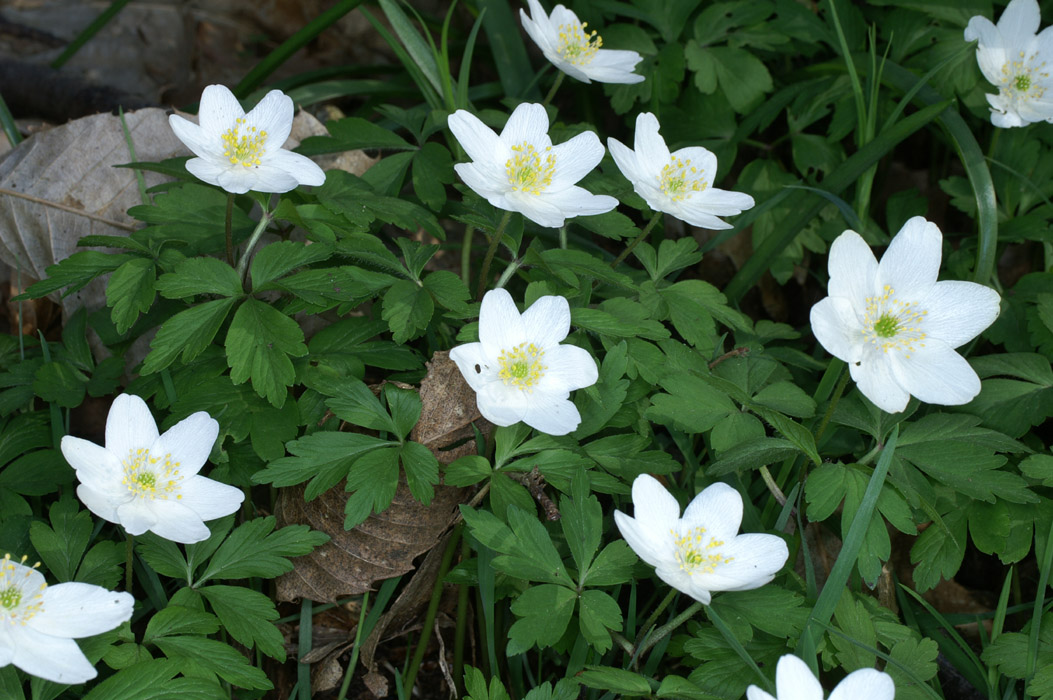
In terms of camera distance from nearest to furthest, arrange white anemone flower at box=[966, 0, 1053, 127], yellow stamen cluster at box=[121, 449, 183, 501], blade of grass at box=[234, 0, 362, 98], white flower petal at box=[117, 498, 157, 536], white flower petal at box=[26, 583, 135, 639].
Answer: white flower petal at box=[26, 583, 135, 639], white flower petal at box=[117, 498, 157, 536], yellow stamen cluster at box=[121, 449, 183, 501], white anemone flower at box=[966, 0, 1053, 127], blade of grass at box=[234, 0, 362, 98]

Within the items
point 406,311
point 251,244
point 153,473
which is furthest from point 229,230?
point 153,473

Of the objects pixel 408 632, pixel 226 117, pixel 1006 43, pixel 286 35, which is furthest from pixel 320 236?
pixel 286 35

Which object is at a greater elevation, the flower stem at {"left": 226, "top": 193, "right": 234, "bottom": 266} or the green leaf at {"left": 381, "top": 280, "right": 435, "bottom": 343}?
the flower stem at {"left": 226, "top": 193, "right": 234, "bottom": 266}

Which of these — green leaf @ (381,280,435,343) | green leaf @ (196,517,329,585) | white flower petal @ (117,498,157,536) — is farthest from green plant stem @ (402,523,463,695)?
white flower petal @ (117,498,157,536)

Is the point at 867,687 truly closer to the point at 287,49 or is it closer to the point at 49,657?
the point at 49,657

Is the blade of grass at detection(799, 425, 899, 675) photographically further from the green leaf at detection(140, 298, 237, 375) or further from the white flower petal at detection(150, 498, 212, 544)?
the green leaf at detection(140, 298, 237, 375)

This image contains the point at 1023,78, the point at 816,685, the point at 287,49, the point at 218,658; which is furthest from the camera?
the point at 287,49

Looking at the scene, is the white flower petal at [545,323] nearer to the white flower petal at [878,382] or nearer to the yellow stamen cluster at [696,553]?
the yellow stamen cluster at [696,553]
